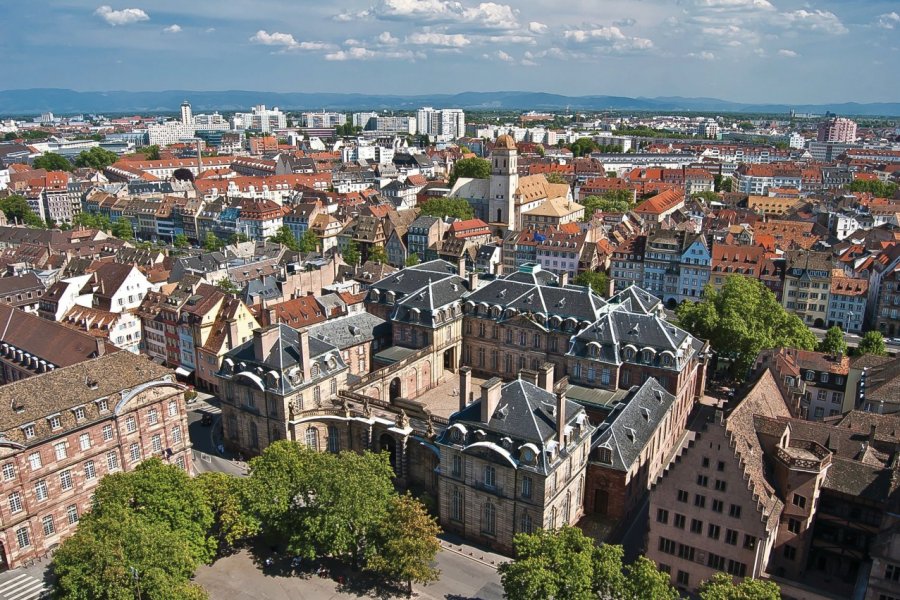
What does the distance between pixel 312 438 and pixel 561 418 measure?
2668 centimetres

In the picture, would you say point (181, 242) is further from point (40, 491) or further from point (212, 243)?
point (40, 491)

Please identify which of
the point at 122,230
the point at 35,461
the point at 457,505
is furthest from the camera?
the point at 122,230

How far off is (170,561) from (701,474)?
36400 mm

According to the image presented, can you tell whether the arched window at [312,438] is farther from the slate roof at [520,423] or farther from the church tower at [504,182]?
the church tower at [504,182]

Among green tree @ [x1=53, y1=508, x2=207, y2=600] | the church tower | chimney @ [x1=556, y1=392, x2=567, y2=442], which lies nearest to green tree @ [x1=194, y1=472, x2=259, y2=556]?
green tree @ [x1=53, y1=508, x2=207, y2=600]

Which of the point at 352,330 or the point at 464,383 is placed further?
the point at 352,330

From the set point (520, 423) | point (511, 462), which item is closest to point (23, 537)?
point (511, 462)

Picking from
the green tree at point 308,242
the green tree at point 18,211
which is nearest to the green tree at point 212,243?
the green tree at point 308,242

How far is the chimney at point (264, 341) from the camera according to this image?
64562 mm

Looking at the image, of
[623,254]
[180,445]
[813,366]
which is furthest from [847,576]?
[623,254]

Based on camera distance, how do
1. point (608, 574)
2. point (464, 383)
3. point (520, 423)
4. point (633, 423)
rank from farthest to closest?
point (633, 423) < point (464, 383) < point (520, 423) < point (608, 574)

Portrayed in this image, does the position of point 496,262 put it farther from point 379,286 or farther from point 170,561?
point 170,561

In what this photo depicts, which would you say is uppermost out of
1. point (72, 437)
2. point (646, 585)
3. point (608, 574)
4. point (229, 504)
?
point (72, 437)

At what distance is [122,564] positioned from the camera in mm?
42719
